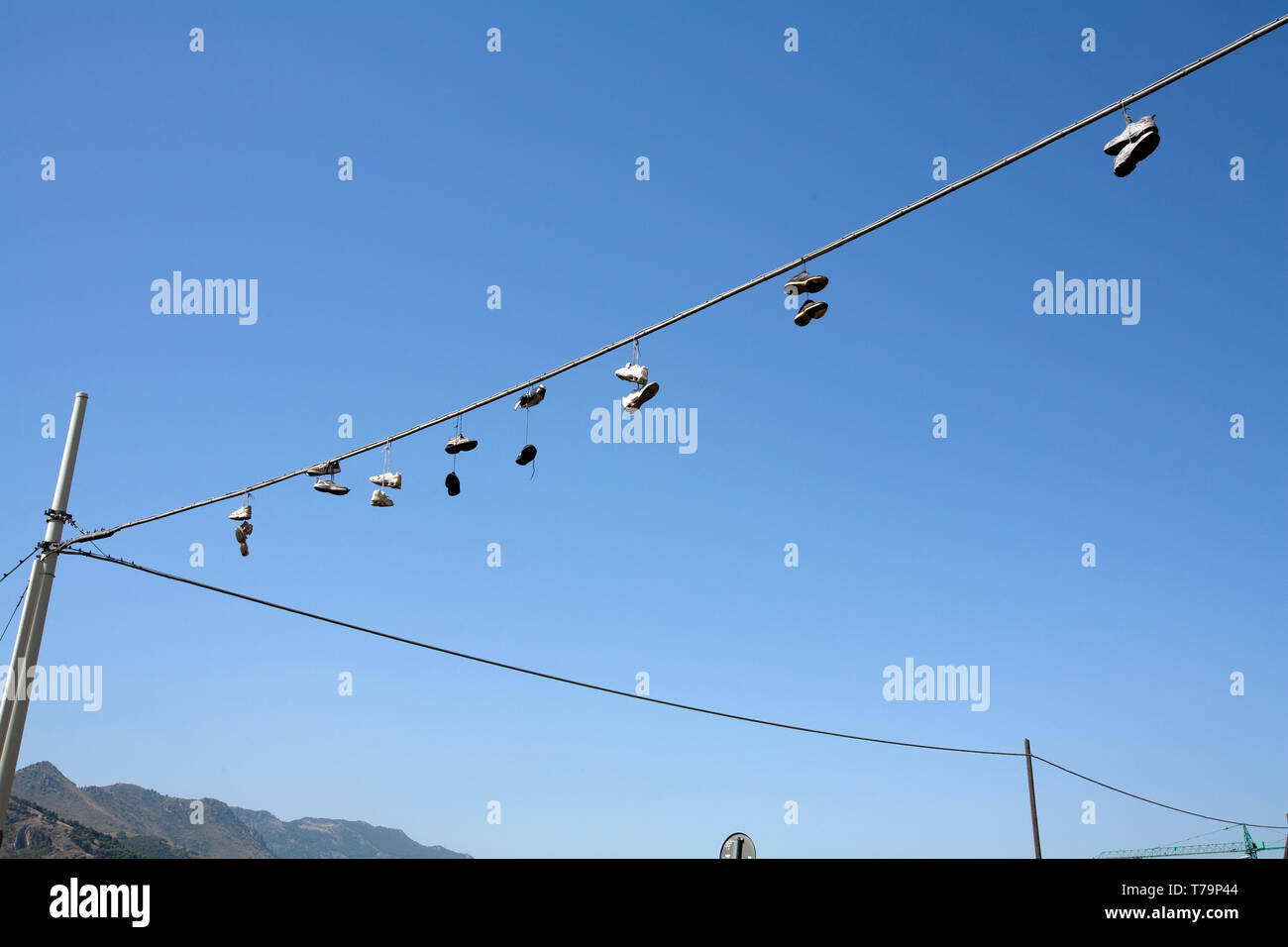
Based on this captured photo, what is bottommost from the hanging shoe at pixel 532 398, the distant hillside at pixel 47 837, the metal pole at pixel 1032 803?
the distant hillside at pixel 47 837

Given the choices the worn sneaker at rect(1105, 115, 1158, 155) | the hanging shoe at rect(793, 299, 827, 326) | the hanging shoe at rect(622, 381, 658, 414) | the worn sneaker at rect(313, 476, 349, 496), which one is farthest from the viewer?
the worn sneaker at rect(313, 476, 349, 496)

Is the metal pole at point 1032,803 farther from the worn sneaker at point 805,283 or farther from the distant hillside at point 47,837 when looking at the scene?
the distant hillside at point 47,837

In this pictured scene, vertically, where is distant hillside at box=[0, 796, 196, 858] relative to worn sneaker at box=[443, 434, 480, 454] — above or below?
below

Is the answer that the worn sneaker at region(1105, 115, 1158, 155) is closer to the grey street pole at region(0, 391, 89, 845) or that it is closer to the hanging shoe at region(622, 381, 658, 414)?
the hanging shoe at region(622, 381, 658, 414)

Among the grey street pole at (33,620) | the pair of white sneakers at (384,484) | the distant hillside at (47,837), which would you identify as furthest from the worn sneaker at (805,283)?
the distant hillside at (47,837)

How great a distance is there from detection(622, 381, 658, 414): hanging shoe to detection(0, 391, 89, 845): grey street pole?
24.1 feet

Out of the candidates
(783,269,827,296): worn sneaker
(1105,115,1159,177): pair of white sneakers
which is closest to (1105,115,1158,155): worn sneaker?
(1105,115,1159,177): pair of white sneakers

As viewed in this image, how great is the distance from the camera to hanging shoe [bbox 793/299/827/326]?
656 centimetres

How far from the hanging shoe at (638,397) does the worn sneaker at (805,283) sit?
1.49 meters

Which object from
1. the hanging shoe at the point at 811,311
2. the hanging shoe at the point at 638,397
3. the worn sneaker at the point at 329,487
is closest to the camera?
the hanging shoe at the point at 811,311

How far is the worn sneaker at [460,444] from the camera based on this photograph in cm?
836

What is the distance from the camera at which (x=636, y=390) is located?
24.6ft
